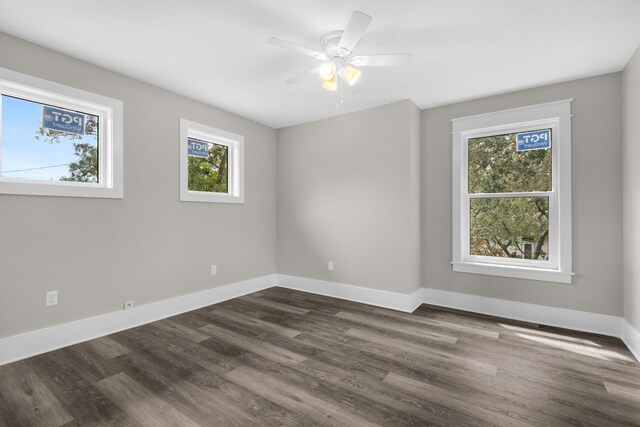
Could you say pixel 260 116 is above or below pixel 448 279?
above

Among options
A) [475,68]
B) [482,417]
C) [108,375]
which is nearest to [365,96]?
[475,68]

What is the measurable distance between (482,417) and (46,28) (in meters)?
4.07

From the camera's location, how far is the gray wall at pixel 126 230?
8.01 feet

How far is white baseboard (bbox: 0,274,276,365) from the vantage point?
2.40 meters

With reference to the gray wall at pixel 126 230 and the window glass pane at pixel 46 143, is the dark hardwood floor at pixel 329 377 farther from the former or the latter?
the window glass pane at pixel 46 143

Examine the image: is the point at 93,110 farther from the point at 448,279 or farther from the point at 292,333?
the point at 448,279

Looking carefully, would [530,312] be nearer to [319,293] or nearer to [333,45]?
[319,293]

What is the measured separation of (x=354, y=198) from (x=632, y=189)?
8.90ft

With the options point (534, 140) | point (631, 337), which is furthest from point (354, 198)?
point (631, 337)

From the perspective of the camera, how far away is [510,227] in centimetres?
352

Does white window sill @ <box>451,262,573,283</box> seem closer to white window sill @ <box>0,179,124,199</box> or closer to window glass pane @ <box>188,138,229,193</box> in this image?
window glass pane @ <box>188,138,229,193</box>

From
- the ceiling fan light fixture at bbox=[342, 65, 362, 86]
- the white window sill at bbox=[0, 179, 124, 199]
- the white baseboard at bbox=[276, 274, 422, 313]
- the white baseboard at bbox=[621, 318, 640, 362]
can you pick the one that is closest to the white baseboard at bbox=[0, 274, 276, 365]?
the white baseboard at bbox=[276, 274, 422, 313]

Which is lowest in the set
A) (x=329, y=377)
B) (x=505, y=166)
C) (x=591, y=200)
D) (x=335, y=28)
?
(x=329, y=377)

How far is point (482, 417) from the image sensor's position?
176 centimetres
